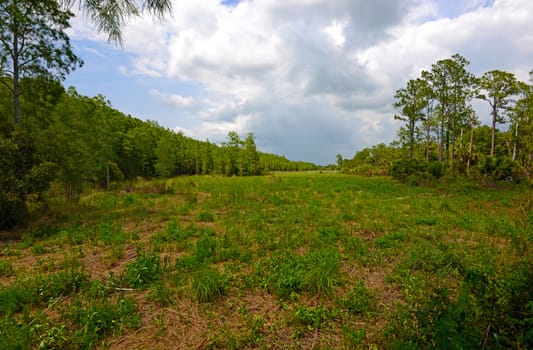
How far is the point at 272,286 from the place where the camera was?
429 cm

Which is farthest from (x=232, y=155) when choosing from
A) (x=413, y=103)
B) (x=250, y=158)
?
(x=413, y=103)

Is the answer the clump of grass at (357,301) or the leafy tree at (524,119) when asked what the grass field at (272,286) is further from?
the leafy tree at (524,119)

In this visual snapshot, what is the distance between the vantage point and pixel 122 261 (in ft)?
18.4

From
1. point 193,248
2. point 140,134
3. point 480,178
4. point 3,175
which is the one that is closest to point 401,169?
point 480,178

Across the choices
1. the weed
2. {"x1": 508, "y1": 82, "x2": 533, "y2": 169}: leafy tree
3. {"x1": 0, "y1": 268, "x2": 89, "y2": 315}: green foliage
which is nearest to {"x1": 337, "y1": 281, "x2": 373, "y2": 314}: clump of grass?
{"x1": 0, "y1": 268, "x2": 89, "y2": 315}: green foliage

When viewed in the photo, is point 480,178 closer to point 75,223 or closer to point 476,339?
point 476,339

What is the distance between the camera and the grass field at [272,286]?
2572 millimetres

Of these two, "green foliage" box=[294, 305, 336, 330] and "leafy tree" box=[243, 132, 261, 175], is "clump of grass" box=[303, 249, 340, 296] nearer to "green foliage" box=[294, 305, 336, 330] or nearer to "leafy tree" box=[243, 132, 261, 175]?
"green foliage" box=[294, 305, 336, 330]

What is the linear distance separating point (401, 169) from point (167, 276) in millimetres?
27962

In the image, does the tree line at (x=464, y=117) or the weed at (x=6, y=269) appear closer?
the weed at (x=6, y=269)

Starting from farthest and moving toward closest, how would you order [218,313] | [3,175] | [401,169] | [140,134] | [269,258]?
[140,134] < [401,169] < [3,175] < [269,258] < [218,313]

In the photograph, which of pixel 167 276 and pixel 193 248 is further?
pixel 193 248

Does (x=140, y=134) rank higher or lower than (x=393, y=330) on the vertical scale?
higher

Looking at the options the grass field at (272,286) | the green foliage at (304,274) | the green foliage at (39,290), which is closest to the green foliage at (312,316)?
the grass field at (272,286)
